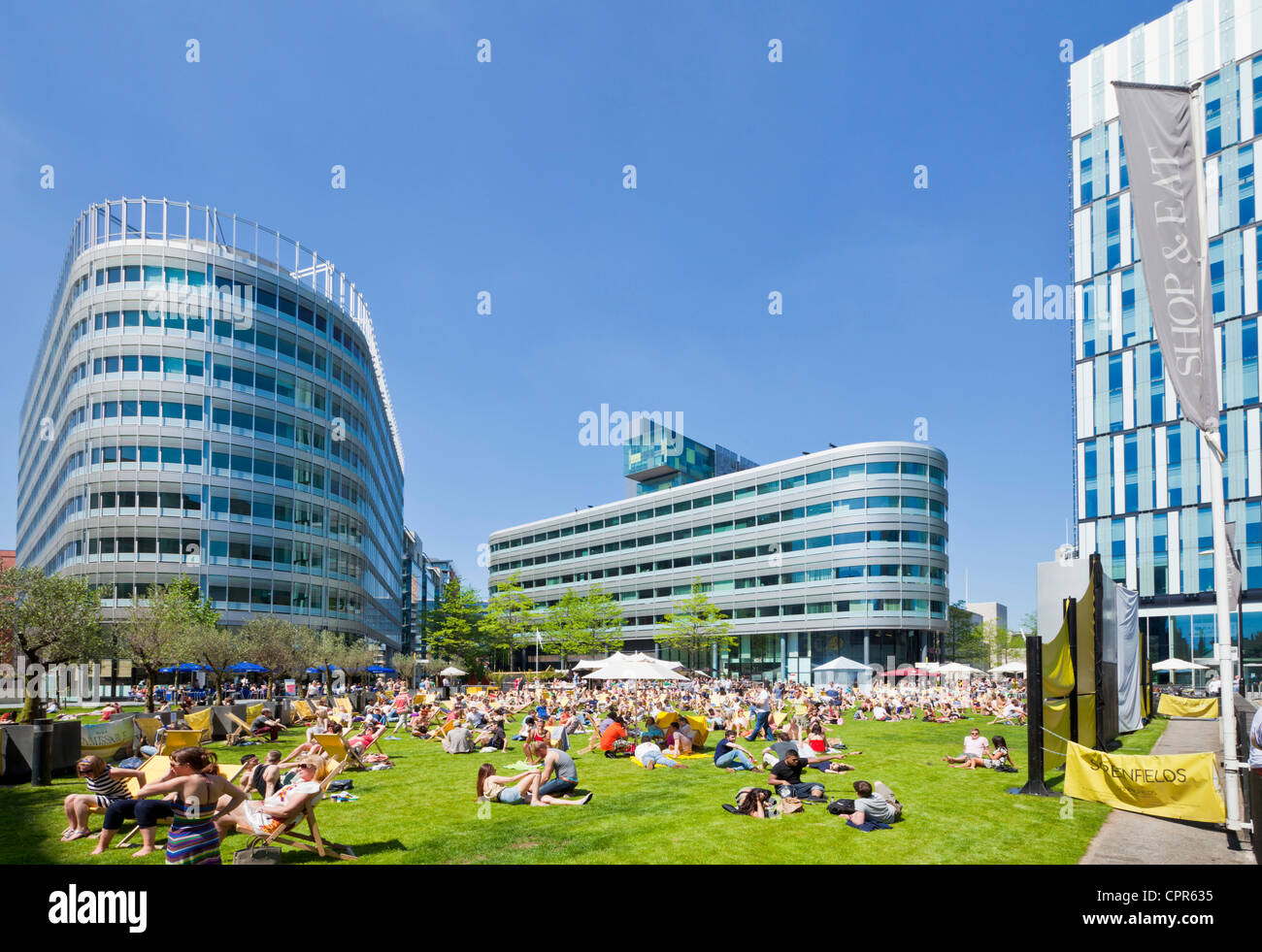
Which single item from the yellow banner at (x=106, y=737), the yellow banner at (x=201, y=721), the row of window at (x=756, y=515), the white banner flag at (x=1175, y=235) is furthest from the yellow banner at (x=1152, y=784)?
the row of window at (x=756, y=515)

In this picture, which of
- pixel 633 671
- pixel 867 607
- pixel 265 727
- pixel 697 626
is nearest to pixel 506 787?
pixel 265 727

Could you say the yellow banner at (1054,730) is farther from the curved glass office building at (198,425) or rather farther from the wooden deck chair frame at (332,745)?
the curved glass office building at (198,425)

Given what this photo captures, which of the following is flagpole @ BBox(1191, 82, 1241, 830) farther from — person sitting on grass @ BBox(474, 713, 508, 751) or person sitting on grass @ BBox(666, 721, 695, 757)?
person sitting on grass @ BBox(474, 713, 508, 751)

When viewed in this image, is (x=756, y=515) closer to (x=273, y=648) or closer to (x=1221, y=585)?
(x=273, y=648)

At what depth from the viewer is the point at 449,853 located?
10.1m

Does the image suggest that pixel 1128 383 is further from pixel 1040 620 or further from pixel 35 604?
pixel 35 604

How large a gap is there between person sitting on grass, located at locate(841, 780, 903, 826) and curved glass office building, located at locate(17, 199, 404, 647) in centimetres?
5378

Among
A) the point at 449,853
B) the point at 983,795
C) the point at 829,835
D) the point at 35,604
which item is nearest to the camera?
the point at 449,853

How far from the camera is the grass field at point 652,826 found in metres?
9.98

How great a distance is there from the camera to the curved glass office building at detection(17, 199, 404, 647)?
5659 centimetres

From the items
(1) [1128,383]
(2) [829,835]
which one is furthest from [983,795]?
(1) [1128,383]

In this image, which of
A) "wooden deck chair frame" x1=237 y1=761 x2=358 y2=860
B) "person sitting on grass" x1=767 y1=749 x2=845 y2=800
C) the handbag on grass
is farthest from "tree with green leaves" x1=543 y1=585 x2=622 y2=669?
the handbag on grass

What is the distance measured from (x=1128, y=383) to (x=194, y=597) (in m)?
74.4

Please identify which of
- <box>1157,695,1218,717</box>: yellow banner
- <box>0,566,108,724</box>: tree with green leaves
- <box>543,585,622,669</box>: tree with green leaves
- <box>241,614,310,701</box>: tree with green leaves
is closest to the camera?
<box>0,566,108,724</box>: tree with green leaves
